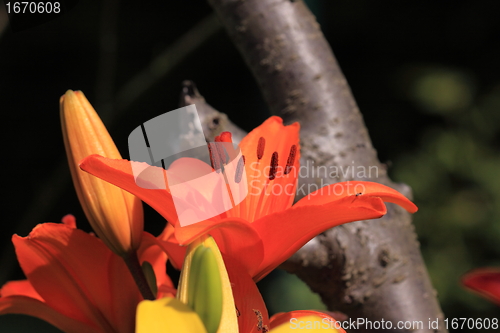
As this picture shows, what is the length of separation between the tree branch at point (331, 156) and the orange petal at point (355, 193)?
123mm

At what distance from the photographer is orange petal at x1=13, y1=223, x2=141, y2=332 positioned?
207 millimetres

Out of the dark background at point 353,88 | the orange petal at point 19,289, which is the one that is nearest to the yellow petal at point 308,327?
the orange petal at point 19,289

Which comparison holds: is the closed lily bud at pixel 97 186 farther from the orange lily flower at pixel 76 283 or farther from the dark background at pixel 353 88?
the dark background at pixel 353 88

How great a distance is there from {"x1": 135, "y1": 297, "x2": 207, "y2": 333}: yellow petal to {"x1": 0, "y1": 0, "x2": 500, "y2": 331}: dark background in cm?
80

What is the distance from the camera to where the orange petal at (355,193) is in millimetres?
194

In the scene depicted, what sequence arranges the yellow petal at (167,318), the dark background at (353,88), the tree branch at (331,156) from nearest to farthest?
the yellow petal at (167,318) → the tree branch at (331,156) → the dark background at (353,88)

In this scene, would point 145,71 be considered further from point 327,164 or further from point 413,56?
point 327,164

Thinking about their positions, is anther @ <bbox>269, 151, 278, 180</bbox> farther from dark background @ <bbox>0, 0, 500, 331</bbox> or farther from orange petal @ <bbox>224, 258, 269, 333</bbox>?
dark background @ <bbox>0, 0, 500, 331</bbox>

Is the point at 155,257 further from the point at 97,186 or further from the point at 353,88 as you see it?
the point at 353,88

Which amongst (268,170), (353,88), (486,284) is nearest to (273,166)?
(268,170)

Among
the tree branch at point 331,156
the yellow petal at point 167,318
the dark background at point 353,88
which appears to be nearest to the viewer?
the yellow petal at point 167,318

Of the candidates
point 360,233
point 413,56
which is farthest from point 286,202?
point 413,56

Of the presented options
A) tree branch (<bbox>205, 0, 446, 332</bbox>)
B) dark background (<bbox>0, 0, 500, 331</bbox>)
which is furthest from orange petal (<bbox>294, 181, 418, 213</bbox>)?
dark background (<bbox>0, 0, 500, 331</bbox>)

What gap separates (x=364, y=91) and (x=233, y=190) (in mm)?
880
